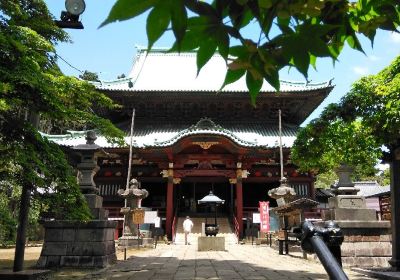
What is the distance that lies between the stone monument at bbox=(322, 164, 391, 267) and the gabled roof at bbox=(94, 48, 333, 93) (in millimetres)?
13758

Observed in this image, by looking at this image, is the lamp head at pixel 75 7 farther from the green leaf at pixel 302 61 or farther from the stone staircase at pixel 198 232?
the stone staircase at pixel 198 232

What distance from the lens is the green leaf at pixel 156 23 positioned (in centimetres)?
116

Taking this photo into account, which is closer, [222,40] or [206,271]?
[222,40]

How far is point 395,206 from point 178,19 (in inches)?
324

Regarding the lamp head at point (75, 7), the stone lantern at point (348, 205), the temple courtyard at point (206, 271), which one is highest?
the lamp head at point (75, 7)

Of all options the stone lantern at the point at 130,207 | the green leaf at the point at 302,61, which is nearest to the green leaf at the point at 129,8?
the green leaf at the point at 302,61

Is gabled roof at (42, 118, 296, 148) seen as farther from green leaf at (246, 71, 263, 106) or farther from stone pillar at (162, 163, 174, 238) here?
green leaf at (246, 71, 263, 106)

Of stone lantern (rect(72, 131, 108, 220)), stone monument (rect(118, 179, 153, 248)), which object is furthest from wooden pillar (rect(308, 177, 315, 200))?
stone lantern (rect(72, 131, 108, 220))

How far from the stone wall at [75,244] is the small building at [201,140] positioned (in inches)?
430

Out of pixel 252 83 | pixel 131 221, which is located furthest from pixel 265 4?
pixel 131 221

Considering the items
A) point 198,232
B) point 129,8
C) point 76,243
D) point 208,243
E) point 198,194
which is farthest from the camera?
point 198,194

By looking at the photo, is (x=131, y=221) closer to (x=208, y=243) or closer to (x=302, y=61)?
(x=208, y=243)

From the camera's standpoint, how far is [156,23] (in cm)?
116

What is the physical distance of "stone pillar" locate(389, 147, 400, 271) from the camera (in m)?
7.86
